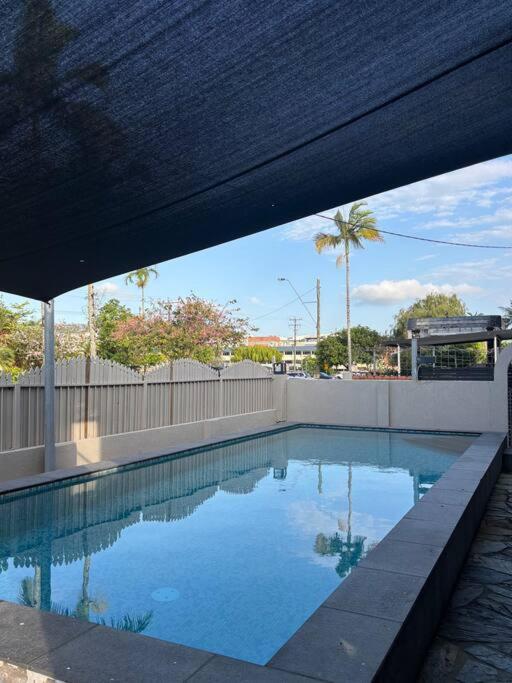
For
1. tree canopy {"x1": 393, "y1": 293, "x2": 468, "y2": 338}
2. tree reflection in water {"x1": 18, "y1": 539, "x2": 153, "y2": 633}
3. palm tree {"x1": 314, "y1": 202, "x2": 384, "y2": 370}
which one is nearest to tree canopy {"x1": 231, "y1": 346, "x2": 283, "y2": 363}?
tree canopy {"x1": 393, "y1": 293, "x2": 468, "y2": 338}

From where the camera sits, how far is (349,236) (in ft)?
97.9

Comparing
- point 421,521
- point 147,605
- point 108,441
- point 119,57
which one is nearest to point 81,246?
point 119,57

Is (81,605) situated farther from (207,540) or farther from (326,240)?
(326,240)

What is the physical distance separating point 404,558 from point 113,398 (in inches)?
259

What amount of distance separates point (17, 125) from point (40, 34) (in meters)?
0.68

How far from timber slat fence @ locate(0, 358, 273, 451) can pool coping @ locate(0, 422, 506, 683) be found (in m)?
4.75

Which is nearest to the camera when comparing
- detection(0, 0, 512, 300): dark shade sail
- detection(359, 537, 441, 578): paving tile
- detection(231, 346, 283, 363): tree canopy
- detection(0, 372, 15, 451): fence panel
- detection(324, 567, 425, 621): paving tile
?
detection(0, 0, 512, 300): dark shade sail

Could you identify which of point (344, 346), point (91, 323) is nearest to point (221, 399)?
point (91, 323)

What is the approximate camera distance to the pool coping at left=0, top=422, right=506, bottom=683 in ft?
8.15

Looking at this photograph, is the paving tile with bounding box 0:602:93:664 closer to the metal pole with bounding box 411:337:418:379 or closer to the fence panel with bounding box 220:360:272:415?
the fence panel with bounding box 220:360:272:415

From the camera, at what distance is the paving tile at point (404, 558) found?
368cm

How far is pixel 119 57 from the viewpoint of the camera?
92.6 inches

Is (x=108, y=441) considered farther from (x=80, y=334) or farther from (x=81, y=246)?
(x=80, y=334)

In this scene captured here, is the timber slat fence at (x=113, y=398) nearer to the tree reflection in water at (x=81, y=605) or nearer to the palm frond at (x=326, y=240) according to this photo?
the tree reflection in water at (x=81, y=605)
